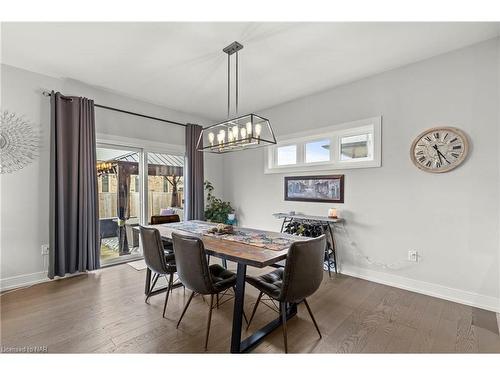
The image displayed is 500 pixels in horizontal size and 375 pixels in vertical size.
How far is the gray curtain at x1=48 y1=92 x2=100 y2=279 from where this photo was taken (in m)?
3.03

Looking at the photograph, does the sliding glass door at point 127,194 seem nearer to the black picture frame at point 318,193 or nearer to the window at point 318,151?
the black picture frame at point 318,193

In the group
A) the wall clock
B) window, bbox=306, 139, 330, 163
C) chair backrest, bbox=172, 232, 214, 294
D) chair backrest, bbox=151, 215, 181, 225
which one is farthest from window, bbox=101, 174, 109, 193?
the wall clock

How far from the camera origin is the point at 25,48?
249 centimetres

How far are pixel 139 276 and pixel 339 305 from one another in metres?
2.59

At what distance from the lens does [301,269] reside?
1672 millimetres

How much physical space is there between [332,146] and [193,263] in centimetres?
276

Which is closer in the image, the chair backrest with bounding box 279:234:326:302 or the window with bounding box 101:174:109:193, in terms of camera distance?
the chair backrest with bounding box 279:234:326:302

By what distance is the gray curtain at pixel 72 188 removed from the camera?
303cm

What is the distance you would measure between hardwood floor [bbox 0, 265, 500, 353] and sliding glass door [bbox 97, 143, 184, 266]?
1077 mm

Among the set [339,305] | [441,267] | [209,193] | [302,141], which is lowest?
[339,305]

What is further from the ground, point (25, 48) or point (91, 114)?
point (25, 48)

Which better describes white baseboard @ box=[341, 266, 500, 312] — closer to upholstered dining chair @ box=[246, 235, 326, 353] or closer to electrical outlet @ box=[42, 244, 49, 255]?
upholstered dining chair @ box=[246, 235, 326, 353]
